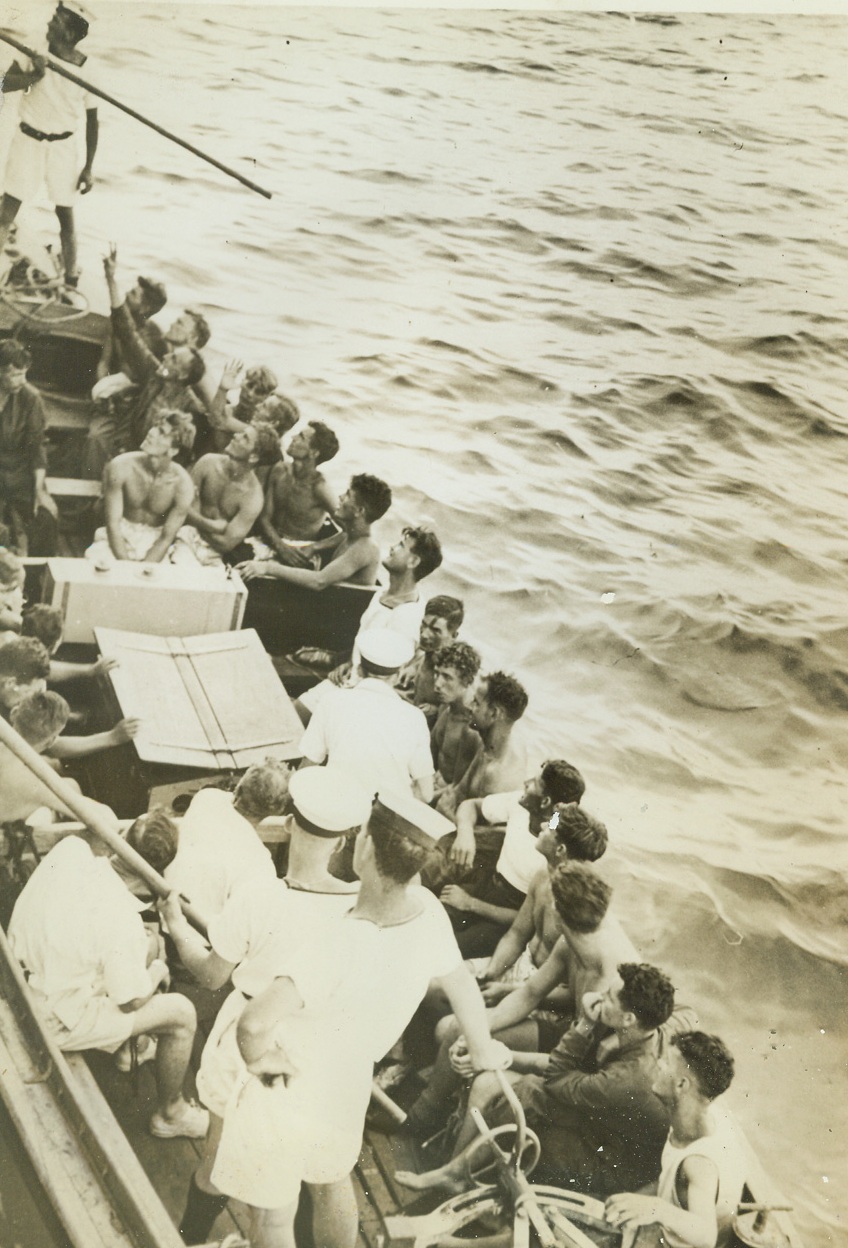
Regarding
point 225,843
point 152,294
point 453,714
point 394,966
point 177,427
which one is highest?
point 152,294

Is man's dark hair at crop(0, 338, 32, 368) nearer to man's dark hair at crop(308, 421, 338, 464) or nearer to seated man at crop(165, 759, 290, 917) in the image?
man's dark hair at crop(308, 421, 338, 464)

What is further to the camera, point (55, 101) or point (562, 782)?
point (55, 101)

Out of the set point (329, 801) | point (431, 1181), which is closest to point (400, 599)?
point (329, 801)

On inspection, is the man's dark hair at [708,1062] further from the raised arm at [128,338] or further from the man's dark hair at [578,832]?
the raised arm at [128,338]

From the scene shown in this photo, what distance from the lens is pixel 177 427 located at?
140 inches

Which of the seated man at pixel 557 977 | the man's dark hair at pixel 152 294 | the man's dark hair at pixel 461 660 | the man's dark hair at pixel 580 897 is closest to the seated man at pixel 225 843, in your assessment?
the man's dark hair at pixel 461 660

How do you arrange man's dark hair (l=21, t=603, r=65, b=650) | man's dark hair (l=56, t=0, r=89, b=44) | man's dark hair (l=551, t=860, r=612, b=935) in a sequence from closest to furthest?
man's dark hair (l=551, t=860, r=612, b=935), man's dark hair (l=21, t=603, r=65, b=650), man's dark hair (l=56, t=0, r=89, b=44)

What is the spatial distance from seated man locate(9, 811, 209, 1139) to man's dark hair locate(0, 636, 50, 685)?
0.50 m

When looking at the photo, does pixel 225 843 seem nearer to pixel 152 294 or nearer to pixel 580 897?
pixel 580 897

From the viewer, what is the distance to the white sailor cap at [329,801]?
323cm

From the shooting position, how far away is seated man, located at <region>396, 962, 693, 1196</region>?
3.05 metres

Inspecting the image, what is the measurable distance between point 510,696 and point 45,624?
1.35 metres

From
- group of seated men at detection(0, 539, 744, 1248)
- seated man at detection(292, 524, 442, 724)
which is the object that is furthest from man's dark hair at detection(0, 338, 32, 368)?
seated man at detection(292, 524, 442, 724)

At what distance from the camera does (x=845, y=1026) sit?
3094 millimetres
